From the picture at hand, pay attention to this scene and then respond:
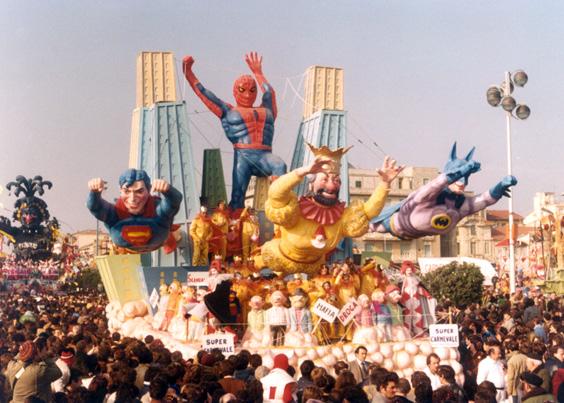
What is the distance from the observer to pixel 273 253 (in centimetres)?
1572

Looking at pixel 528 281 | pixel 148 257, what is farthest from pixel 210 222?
pixel 528 281

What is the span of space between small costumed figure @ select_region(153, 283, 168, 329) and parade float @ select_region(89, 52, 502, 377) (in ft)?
0.08

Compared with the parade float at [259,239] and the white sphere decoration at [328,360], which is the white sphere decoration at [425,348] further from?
the white sphere decoration at [328,360]

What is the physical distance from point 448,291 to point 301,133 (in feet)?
31.9

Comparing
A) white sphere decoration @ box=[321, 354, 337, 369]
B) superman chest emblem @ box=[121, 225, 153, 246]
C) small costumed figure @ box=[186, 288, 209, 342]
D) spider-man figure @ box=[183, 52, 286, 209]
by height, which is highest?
spider-man figure @ box=[183, 52, 286, 209]

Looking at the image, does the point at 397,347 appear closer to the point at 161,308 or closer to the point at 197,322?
the point at 197,322

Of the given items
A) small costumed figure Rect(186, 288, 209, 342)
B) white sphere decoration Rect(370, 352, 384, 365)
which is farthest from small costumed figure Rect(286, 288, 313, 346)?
small costumed figure Rect(186, 288, 209, 342)

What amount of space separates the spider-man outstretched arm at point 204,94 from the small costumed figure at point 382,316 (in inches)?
226

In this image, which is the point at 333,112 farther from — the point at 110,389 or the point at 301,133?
the point at 110,389

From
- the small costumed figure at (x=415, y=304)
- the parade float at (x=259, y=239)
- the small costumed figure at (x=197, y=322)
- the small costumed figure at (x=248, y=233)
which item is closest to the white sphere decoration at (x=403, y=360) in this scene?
the parade float at (x=259, y=239)

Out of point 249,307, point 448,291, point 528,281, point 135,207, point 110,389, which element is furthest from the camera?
point 528,281

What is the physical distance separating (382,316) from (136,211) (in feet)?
15.2

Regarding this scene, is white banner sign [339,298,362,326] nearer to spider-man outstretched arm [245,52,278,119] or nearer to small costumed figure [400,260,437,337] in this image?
small costumed figure [400,260,437,337]

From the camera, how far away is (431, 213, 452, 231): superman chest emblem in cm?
1667
